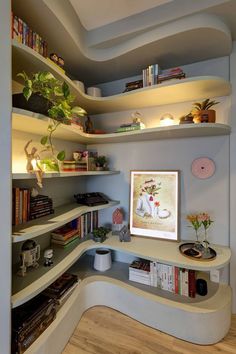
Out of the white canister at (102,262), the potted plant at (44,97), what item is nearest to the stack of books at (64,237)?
the white canister at (102,262)

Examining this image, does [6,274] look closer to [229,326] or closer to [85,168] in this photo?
[85,168]

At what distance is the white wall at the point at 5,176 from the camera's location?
90cm

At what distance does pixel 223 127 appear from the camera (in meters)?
1.37

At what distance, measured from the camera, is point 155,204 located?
1814 mm

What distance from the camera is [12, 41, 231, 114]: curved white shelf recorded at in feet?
3.59

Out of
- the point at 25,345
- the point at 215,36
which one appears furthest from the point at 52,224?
the point at 215,36

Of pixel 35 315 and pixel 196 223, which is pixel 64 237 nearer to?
pixel 35 315

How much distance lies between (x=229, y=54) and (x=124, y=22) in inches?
35.9

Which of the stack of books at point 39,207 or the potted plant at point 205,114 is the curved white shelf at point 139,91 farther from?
the stack of books at point 39,207

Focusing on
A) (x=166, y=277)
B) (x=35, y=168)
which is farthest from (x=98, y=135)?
(x=166, y=277)

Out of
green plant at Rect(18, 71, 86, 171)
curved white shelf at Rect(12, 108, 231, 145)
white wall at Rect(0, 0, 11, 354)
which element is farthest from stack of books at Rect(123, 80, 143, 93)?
white wall at Rect(0, 0, 11, 354)

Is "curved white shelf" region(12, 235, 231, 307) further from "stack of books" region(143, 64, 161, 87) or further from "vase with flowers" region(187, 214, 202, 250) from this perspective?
"stack of books" region(143, 64, 161, 87)

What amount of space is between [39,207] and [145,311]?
1.15 m

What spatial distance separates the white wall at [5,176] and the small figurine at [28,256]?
0.31 metres
